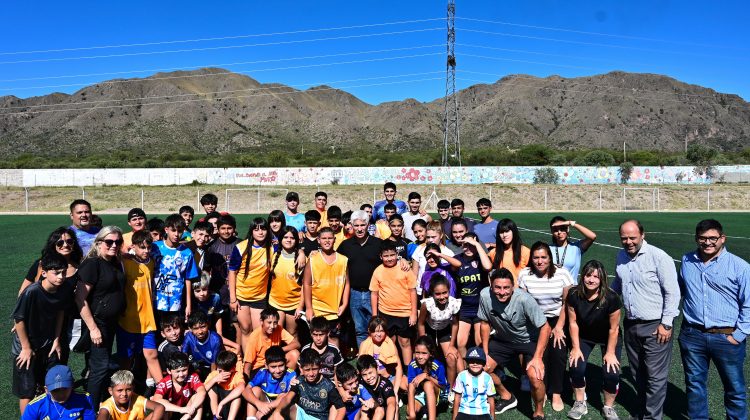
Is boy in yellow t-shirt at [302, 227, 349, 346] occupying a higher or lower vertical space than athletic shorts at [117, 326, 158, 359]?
higher

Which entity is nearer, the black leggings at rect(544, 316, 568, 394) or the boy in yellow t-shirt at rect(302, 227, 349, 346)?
the black leggings at rect(544, 316, 568, 394)

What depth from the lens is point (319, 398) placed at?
4598mm

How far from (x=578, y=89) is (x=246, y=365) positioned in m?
150

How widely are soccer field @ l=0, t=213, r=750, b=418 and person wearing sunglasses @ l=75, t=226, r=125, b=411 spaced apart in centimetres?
102

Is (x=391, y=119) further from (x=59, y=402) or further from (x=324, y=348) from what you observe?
(x=59, y=402)

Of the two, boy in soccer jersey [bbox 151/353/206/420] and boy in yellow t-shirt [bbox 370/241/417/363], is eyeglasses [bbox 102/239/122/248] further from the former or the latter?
boy in yellow t-shirt [bbox 370/241/417/363]

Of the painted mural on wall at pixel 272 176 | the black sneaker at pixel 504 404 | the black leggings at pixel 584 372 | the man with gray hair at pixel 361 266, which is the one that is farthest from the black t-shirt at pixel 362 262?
the painted mural on wall at pixel 272 176

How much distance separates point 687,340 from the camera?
4613 millimetres

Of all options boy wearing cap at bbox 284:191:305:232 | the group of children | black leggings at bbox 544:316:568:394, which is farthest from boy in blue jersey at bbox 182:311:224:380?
black leggings at bbox 544:316:568:394

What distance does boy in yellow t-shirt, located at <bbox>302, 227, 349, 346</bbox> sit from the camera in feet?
18.7

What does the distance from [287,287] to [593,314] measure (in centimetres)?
332

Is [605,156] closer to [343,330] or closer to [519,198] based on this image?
[519,198]

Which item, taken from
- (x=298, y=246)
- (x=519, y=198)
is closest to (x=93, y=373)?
(x=298, y=246)

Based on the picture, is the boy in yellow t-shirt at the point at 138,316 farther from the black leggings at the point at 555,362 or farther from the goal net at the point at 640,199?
the goal net at the point at 640,199
